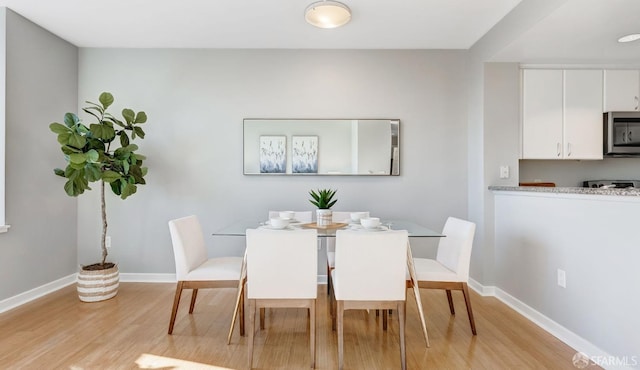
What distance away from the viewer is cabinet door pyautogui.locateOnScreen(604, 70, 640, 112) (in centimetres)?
326

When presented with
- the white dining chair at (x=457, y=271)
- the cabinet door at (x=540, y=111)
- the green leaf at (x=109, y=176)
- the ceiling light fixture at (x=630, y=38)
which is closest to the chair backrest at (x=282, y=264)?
the white dining chair at (x=457, y=271)

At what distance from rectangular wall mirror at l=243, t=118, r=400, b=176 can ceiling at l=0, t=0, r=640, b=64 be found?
840mm

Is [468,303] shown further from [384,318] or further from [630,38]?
[630,38]

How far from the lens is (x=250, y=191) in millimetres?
3572

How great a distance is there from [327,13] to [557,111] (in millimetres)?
2485

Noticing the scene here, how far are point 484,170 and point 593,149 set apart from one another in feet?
3.78

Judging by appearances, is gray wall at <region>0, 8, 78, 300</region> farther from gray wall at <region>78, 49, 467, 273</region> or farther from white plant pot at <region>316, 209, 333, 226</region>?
white plant pot at <region>316, 209, 333, 226</region>

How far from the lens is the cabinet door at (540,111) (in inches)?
127

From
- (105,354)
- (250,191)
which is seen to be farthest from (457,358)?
(250,191)

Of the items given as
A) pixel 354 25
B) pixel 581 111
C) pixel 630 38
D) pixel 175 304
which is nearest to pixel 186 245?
pixel 175 304

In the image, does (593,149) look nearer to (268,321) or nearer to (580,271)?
(580,271)

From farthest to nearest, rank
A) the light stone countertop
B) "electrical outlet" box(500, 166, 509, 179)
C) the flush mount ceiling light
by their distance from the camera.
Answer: "electrical outlet" box(500, 166, 509, 179)
the flush mount ceiling light
the light stone countertop

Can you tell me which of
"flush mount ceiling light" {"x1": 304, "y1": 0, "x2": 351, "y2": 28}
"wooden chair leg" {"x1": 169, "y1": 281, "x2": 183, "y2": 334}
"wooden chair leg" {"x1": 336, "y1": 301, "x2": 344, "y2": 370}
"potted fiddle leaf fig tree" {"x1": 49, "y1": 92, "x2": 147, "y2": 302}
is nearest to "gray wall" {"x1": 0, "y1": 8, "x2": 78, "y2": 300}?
"potted fiddle leaf fig tree" {"x1": 49, "y1": 92, "x2": 147, "y2": 302}

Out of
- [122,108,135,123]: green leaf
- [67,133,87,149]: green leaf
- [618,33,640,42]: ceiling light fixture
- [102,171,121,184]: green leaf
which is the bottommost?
[102,171,121,184]: green leaf
